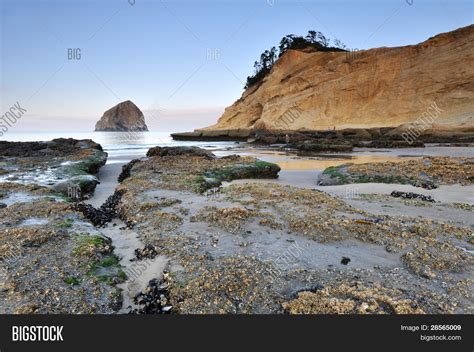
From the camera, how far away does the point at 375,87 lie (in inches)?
1686

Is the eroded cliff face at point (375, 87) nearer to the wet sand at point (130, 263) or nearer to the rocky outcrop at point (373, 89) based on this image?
the rocky outcrop at point (373, 89)

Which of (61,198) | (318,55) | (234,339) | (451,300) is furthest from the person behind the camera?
(318,55)

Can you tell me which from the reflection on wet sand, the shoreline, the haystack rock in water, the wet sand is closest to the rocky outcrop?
the reflection on wet sand

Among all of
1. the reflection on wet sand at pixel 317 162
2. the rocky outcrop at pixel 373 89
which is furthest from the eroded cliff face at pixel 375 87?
the reflection on wet sand at pixel 317 162

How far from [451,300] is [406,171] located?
765cm

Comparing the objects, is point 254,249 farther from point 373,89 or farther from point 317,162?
point 373,89

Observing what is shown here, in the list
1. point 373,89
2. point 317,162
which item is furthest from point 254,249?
point 373,89

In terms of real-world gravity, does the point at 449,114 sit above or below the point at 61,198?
above

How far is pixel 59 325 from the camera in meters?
2.57

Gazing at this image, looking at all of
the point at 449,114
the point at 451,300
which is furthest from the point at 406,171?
the point at 449,114

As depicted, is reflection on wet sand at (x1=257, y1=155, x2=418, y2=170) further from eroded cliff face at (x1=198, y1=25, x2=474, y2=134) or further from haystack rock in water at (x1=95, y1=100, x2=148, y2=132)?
haystack rock in water at (x1=95, y1=100, x2=148, y2=132)

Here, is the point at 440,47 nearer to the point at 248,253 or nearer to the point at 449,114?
the point at 449,114

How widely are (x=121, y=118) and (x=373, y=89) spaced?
134 m

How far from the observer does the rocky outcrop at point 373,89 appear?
36.0 meters
